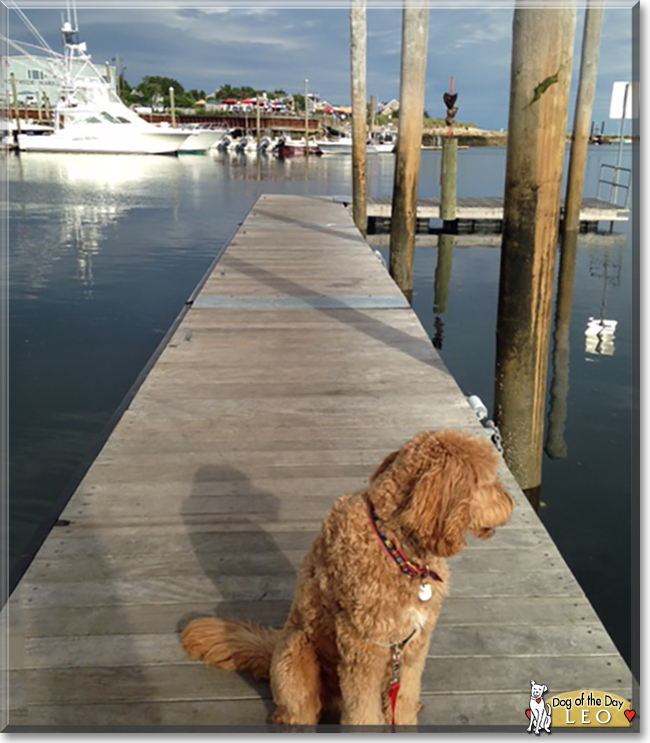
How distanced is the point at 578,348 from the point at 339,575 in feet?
36.4

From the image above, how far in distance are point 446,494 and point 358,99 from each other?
18.5 metres

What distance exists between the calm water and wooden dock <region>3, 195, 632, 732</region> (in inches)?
43.7

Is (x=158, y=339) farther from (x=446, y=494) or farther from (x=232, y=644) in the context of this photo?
(x=446, y=494)

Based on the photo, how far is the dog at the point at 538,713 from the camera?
2.55m

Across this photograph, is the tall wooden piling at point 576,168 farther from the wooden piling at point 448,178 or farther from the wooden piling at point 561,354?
the wooden piling at point 448,178

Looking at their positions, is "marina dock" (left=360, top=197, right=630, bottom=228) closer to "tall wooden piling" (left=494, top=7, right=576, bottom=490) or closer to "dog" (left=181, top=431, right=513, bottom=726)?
"tall wooden piling" (left=494, top=7, right=576, bottom=490)

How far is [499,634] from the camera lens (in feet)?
9.84

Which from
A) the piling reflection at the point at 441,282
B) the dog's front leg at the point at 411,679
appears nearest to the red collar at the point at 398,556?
the dog's front leg at the point at 411,679

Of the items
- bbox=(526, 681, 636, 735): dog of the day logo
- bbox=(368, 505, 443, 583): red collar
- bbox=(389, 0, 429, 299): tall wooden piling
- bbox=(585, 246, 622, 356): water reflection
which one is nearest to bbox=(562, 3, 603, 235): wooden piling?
bbox=(585, 246, 622, 356): water reflection

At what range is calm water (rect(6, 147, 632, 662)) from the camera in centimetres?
671

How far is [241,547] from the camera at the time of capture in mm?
3604

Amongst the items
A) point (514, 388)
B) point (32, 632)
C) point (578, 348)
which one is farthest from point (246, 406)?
point (578, 348)

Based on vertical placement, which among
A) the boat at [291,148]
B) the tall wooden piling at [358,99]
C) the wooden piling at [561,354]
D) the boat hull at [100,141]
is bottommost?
the wooden piling at [561,354]

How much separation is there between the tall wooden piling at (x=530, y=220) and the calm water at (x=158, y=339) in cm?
137
